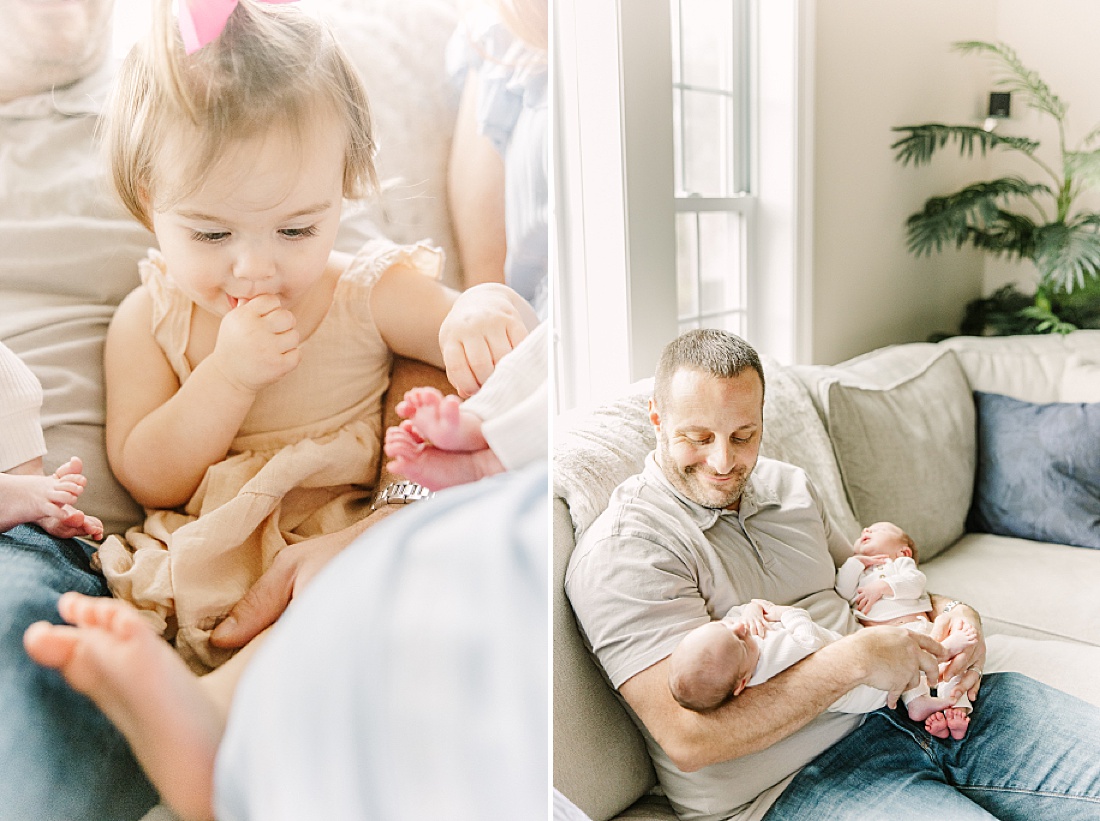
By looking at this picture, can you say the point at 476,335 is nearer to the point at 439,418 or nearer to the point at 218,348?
the point at 439,418

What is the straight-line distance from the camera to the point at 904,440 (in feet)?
6.07

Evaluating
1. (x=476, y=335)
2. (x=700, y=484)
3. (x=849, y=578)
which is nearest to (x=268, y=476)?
(x=476, y=335)

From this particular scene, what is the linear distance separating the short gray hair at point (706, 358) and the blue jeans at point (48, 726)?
A: 777mm

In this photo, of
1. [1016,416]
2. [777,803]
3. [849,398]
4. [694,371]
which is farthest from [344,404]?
[1016,416]

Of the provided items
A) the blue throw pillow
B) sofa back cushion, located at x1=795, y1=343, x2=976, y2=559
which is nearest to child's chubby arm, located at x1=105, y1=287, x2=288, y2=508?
sofa back cushion, located at x1=795, y1=343, x2=976, y2=559

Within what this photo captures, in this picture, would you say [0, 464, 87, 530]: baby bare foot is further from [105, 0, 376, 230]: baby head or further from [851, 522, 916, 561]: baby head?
[851, 522, 916, 561]: baby head

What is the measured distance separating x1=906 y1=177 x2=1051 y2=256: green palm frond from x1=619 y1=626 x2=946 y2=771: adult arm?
1.78 meters

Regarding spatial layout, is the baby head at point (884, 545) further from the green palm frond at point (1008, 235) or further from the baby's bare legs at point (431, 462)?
the green palm frond at point (1008, 235)

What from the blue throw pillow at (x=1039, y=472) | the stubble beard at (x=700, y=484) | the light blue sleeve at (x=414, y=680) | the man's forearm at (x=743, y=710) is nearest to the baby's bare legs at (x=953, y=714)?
the man's forearm at (x=743, y=710)

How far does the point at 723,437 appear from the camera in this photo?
110 cm

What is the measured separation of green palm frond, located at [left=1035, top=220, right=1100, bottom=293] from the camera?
224 cm

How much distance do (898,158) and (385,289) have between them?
2.25m

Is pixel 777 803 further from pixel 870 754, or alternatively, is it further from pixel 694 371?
pixel 694 371

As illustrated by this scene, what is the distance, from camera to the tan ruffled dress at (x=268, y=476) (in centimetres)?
57
